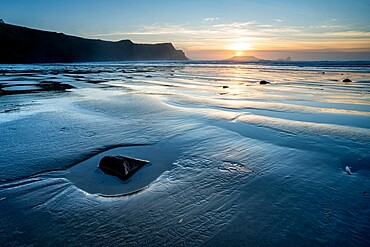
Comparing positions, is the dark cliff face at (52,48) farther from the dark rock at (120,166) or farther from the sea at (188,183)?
the dark rock at (120,166)

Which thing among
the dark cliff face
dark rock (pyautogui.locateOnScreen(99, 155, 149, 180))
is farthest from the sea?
the dark cliff face

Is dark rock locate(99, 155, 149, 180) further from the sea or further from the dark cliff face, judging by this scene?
the dark cliff face

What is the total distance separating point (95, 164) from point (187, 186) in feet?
5.39

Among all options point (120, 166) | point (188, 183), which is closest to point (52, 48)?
point (120, 166)

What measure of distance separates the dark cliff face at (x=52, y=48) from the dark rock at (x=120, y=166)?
80.2m

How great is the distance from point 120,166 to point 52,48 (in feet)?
339

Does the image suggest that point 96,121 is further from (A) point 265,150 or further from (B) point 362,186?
(B) point 362,186

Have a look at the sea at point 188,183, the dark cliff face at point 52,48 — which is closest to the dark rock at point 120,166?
the sea at point 188,183

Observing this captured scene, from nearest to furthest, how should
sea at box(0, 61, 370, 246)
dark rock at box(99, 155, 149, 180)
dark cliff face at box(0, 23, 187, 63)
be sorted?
sea at box(0, 61, 370, 246), dark rock at box(99, 155, 149, 180), dark cliff face at box(0, 23, 187, 63)

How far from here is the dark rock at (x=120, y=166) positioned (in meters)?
3.46

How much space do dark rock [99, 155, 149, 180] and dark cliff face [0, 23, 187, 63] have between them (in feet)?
263

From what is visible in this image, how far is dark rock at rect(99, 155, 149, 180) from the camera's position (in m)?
3.46

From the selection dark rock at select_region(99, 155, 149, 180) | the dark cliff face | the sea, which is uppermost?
the dark cliff face

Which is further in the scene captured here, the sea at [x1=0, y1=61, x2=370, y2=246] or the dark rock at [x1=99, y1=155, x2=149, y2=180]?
the dark rock at [x1=99, y1=155, x2=149, y2=180]
